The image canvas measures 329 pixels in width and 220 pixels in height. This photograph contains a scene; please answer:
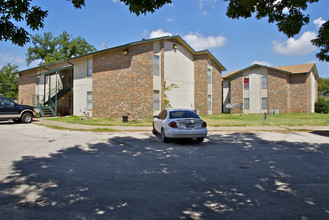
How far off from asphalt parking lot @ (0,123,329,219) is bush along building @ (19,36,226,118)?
10346mm

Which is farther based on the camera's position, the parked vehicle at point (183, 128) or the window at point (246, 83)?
the window at point (246, 83)

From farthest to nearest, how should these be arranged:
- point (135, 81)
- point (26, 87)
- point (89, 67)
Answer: point (26, 87), point (89, 67), point (135, 81)

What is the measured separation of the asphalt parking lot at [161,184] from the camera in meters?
3.00

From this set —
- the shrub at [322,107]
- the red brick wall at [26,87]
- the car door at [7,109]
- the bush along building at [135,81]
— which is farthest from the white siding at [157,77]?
the shrub at [322,107]

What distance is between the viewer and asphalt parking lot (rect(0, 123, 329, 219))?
9.84ft

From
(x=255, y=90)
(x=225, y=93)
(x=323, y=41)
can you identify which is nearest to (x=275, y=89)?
(x=255, y=90)

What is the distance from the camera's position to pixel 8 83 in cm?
4544

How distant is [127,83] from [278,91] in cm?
2351

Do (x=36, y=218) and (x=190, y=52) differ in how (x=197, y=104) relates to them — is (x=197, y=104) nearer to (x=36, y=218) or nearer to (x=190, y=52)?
(x=190, y=52)

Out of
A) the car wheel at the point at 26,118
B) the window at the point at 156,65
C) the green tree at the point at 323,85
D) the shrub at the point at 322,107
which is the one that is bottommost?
the car wheel at the point at 26,118

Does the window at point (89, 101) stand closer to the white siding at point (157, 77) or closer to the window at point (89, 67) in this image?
the window at point (89, 67)

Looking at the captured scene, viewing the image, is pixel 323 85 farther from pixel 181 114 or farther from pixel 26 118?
pixel 26 118

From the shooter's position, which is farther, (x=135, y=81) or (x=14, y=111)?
(x=135, y=81)

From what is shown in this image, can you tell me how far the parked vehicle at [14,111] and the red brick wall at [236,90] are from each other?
27.3 m
